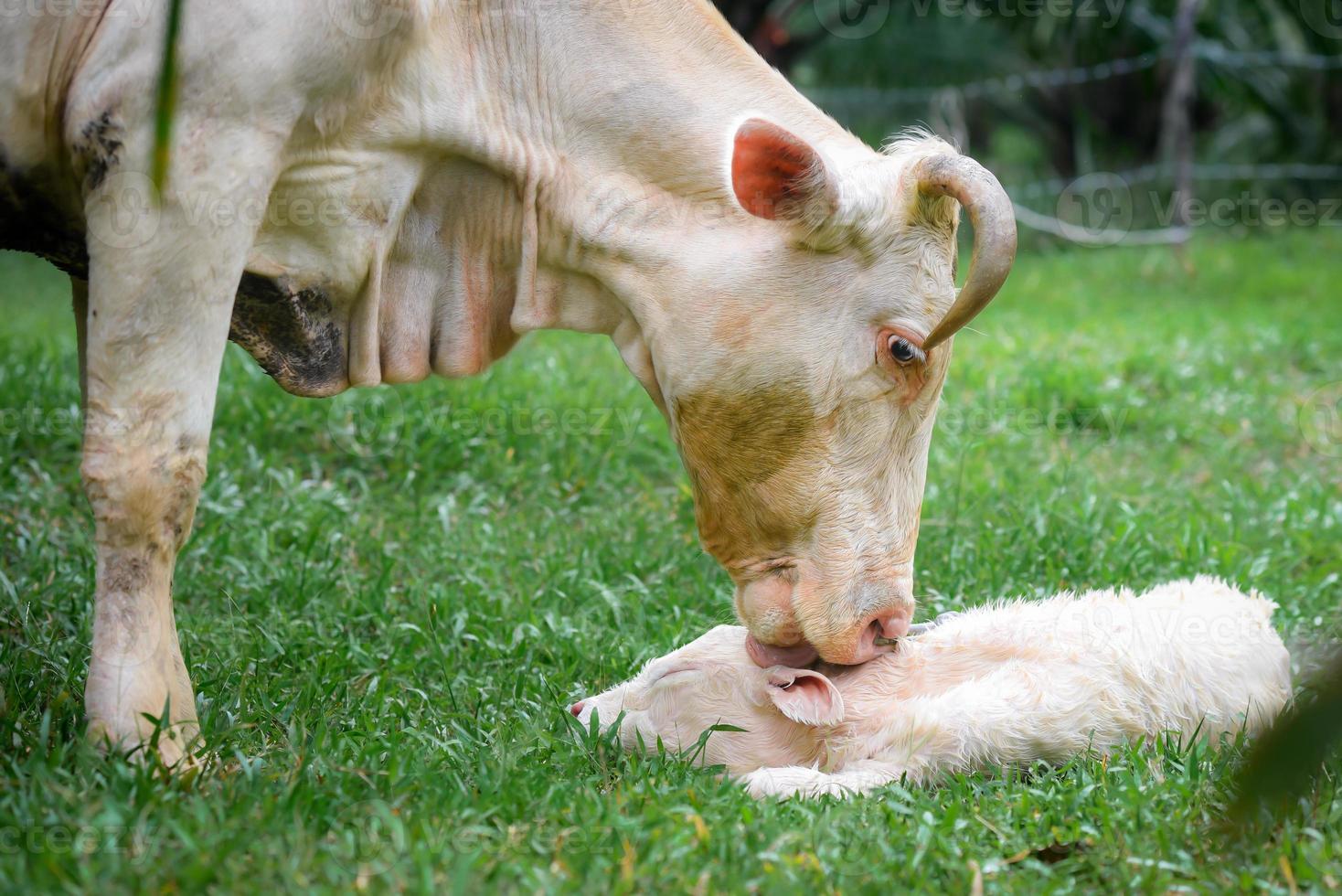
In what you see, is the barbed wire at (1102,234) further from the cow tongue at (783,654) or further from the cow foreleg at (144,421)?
the cow foreleg at (144,421)

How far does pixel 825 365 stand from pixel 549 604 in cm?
150

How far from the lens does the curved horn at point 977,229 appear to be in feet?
10.9

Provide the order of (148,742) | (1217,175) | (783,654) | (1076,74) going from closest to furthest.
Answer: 1. (148,742)
2. (783,654)
3. (1076,74)
4. (1217,175)

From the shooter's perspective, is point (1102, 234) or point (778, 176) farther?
point (1102, 234)

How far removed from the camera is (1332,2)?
13.6 meters

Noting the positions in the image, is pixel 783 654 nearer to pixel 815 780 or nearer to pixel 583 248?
pixel 815 780

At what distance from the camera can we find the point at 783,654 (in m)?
3.81

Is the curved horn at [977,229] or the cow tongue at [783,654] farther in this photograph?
the cow tongue at [783,654]

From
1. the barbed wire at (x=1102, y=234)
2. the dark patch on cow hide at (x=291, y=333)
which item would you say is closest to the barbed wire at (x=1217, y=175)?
the barbed wire at (x=1102, y=234)

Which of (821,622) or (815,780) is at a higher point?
(821,622)

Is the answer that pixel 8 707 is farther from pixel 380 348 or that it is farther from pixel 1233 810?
pixel 1233 810

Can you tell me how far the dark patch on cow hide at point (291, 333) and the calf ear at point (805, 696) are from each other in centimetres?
140

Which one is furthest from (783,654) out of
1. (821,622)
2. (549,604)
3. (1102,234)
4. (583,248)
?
(1102,234)

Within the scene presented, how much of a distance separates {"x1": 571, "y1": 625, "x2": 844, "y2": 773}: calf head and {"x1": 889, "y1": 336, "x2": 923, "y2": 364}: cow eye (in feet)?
2.75
